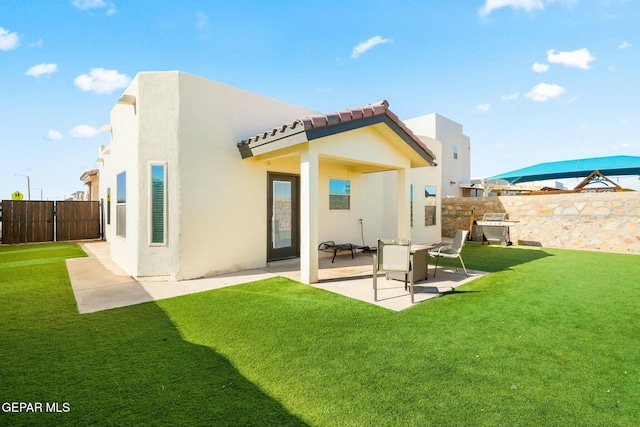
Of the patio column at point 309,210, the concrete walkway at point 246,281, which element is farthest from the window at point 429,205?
the patio column at point 309,210

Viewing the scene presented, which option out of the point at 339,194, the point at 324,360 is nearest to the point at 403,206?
the point at 339,194

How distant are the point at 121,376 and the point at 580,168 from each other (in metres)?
24.0

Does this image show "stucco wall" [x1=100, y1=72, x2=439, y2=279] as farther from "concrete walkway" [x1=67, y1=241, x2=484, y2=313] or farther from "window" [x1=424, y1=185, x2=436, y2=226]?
"window" [x1=424, y1=185, x2=436, y2=226]

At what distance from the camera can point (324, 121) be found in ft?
21.0

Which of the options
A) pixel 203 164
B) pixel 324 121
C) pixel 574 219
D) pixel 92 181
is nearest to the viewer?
pixel 324 121

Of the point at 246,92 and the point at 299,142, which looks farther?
the point at 246,92

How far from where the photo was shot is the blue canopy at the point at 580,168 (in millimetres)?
17013

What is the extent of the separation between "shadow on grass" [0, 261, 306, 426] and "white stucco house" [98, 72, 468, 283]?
2.85 m

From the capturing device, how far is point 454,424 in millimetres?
2385

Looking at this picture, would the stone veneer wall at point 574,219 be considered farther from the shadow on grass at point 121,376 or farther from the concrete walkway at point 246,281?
the shadow on grass at point 121,376

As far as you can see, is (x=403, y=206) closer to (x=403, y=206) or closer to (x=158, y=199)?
(x=403, y=206)

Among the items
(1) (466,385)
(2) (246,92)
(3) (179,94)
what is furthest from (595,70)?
(3) (179,94)

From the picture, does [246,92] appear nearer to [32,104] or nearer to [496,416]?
[496,416]

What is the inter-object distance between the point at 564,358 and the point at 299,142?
5555 millimetres
